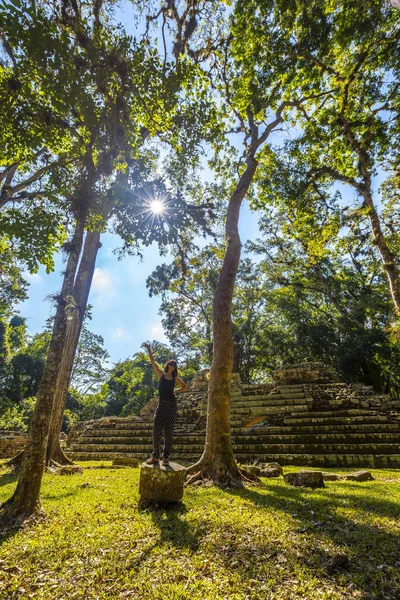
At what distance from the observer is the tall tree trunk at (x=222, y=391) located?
5102mm

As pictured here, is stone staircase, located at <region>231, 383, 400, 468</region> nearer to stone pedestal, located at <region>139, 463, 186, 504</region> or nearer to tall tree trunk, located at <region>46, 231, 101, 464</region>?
tall tree trunk, located at <region>46, 231, 101, 464</region>

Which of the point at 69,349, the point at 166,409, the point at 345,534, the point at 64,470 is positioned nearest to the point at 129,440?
the point at 64,470

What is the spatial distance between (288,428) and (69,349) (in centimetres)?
775

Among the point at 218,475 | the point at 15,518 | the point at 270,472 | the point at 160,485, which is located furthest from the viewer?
the point at 270,472

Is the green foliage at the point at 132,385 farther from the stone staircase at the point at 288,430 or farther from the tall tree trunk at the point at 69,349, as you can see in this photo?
the tall tree trunk at the point at 69,349

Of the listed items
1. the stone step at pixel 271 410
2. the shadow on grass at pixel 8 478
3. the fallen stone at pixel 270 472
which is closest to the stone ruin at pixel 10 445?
the shadow on grass at pixel 8 478

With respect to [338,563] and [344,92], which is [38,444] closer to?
[338,563]

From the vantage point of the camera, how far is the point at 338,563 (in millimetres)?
2172

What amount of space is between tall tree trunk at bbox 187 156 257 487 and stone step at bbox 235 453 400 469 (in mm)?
3810

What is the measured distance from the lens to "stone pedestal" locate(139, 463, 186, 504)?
364cm

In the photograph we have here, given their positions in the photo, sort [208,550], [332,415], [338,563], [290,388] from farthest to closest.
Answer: [290,388], [332,415], [208,550], [338,563]

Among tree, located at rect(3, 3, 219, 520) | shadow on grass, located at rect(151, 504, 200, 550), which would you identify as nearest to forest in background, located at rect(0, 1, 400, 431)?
tree, located at rect(3, 3, 219, 520)

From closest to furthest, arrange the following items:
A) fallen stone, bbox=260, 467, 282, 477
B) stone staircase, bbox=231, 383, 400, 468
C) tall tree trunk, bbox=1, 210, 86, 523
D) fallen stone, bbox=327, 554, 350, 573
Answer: fallen stone, bbox=327, 554, 350, 573, tall tree trunk, bbox=1, 210, 86, 523, fallen stone, bbox=260, 467, 282, 477, stone staircase, bbox=231, 383, 400, 468

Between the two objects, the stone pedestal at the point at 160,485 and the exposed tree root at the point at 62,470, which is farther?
the exposed tree root at the point at 62,470
